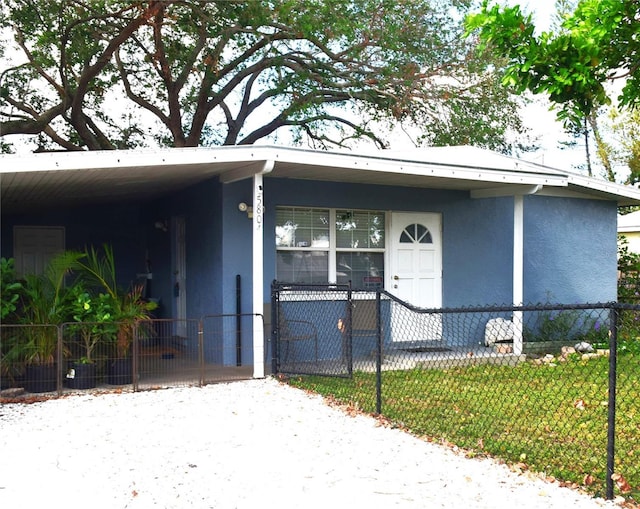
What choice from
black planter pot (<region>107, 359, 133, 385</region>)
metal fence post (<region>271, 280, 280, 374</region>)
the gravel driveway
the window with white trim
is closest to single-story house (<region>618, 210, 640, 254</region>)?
the window with white trim

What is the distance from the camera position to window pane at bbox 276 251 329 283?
9.43 meters

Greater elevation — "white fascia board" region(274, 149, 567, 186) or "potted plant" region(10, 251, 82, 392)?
"white fascia board" region(274, 149, 567, 186)

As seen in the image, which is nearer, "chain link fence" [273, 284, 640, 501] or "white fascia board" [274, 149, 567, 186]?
"chain link fence" [273, 284, 640, 501]

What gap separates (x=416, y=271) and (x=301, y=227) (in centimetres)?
205

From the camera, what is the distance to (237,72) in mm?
19109

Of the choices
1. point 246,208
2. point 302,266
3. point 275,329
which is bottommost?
point 275,329

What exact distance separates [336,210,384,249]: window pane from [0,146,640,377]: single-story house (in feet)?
0.07

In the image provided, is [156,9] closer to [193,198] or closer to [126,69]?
[126,69]

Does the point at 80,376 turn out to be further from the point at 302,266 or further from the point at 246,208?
the point at 302,266

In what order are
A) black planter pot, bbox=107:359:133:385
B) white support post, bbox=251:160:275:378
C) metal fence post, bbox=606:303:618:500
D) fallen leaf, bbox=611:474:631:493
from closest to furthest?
1. metal fence post, bbox=606:303:618:500
2. fallen leaf, bbox=611:474:631:493
3. black planter pot, bbox=107:359:133:385
4. white support post, bbox=251:160:275:378

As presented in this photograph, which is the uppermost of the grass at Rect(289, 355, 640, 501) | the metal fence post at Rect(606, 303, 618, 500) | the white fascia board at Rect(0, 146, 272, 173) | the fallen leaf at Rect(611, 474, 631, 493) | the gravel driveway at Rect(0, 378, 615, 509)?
the white fascia board at Rect(0, 146, 272, 173)

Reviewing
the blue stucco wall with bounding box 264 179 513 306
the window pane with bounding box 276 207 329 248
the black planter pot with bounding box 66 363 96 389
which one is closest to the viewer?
the black planter pot with bounding box 66 363 96 389

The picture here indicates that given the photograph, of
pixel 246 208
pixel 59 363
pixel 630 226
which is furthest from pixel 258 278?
pixel 630 226

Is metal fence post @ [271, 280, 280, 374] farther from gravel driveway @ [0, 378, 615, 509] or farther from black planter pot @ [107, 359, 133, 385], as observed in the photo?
black planter pot @ [107, 359, 133, 385]
